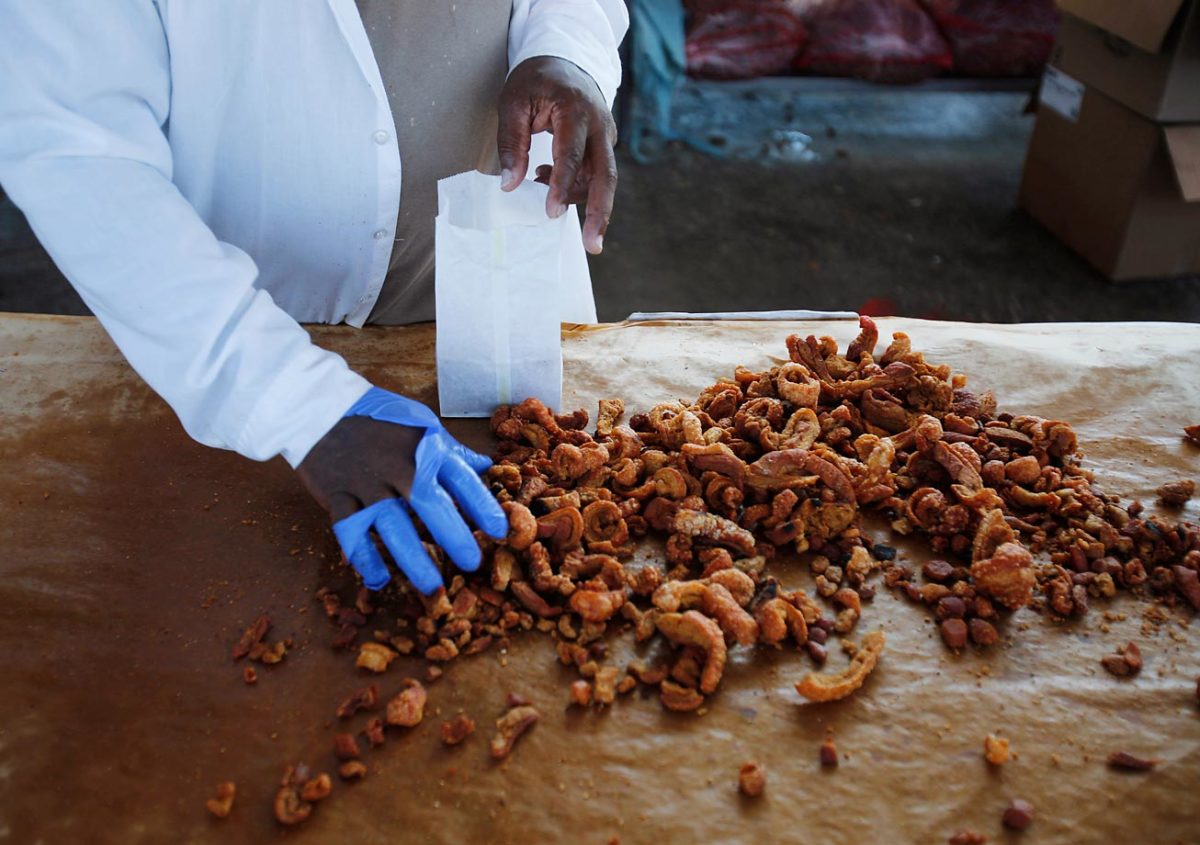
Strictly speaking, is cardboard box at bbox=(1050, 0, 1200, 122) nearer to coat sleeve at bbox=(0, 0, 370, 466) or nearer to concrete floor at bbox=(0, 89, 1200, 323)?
concrete floor at bbox=(0, 89, 1200, 323)

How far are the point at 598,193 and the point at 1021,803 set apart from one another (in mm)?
1001

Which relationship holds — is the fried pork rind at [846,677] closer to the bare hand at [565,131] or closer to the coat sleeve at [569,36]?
the bare hand at [565,131]

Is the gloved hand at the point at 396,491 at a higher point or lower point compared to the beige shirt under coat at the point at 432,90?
lower

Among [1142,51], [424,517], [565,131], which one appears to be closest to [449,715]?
[424,517]

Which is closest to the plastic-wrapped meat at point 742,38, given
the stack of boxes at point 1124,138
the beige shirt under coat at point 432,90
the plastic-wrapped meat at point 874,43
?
the plastic-wrapped meat at point 874,43

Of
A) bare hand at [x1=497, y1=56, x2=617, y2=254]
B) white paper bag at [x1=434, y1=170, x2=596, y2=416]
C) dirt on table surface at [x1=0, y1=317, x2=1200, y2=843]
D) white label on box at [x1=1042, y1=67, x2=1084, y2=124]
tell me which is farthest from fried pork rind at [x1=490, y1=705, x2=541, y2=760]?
white label on box at [x1=1042, y1=67, x2=1084, y2=124]

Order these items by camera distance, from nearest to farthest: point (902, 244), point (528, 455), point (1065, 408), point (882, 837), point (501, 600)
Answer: point (882, 837)
point (501, 600)
point (528, 455)
point (1065, 408)
point (902, 244)

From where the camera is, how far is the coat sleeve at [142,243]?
1170 millimetres

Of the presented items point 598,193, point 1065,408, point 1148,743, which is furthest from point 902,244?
point 1148,743

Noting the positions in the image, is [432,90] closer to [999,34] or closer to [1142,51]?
[1142,51]

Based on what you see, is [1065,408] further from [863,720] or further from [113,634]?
[113,634]

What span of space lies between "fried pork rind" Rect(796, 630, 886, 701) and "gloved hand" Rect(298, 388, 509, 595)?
1.39 ft

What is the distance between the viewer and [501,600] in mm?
1241

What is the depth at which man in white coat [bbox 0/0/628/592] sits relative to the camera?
1.20 m
